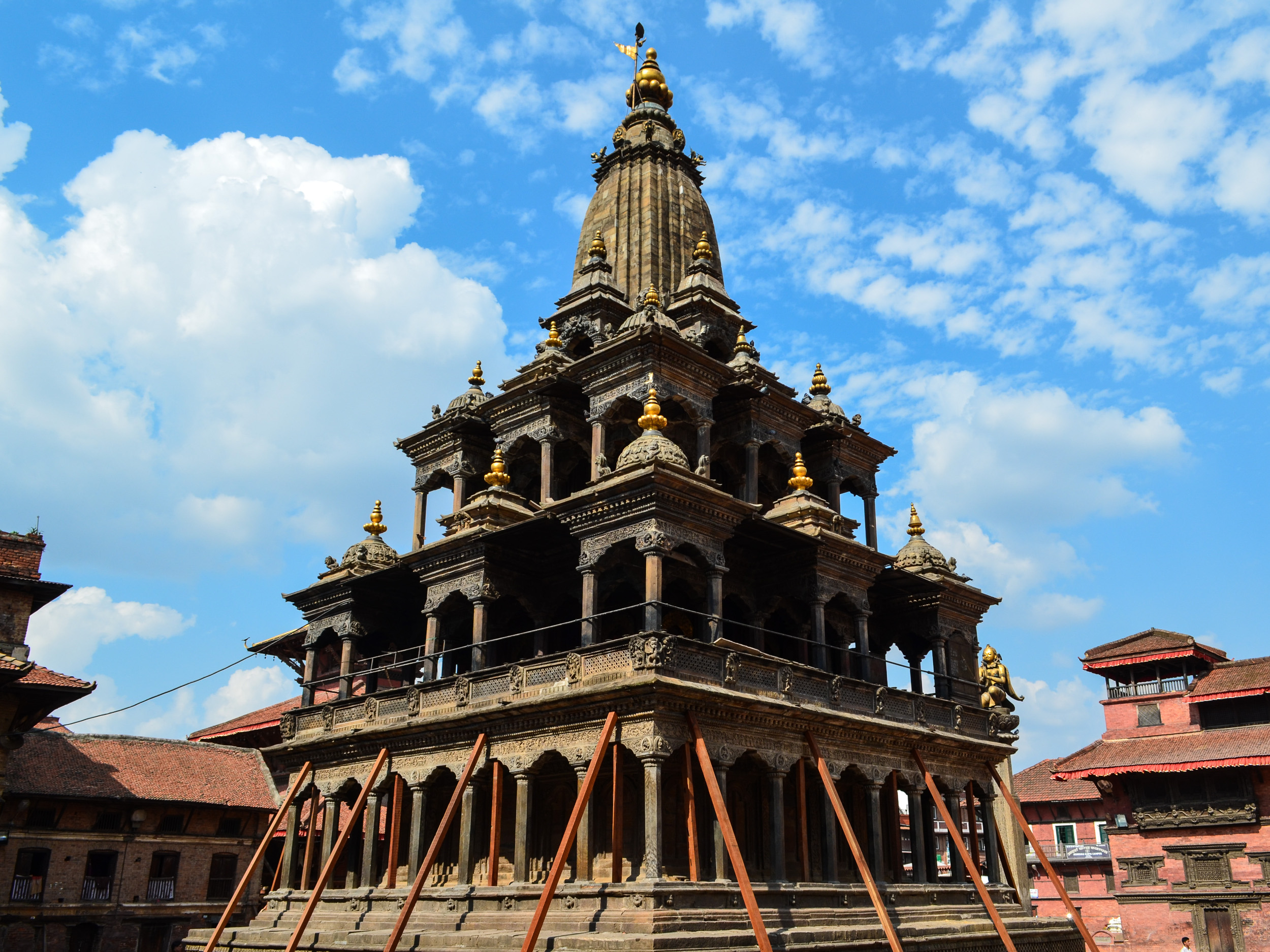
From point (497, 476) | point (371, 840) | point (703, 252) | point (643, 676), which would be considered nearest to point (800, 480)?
point (497, 476)

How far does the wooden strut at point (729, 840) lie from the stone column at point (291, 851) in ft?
48.8

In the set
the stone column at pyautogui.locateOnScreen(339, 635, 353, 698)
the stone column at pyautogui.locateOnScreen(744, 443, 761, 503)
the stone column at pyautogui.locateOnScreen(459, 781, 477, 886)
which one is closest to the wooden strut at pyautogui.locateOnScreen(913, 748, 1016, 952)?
the stone column at pyautogui.locateOnScreen(744, 443, 761, 503)

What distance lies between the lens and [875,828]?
A: 96.7 ft

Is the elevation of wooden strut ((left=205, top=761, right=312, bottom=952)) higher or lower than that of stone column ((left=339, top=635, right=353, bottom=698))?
lower

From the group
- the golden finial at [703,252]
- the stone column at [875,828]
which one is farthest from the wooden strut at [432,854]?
the golden finial at [703,252]

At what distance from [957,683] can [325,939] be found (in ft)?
68.0

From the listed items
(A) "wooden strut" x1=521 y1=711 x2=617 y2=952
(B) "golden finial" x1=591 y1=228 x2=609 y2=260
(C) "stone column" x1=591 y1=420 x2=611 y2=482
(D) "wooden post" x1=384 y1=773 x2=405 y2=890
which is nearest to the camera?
(A) "wooden strut" x1=521 y1=711 x2=617 y2=952

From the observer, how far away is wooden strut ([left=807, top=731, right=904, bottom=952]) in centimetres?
2366

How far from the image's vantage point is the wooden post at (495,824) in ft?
86.8

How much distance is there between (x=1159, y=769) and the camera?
166ft

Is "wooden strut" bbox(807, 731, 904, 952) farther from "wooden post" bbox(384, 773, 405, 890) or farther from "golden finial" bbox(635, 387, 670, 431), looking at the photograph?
"wooden post" bbox(384, 773, 405, 890)

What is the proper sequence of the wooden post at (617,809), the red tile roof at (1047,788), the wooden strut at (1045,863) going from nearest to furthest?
the wooden post at (617,809) < the wooden strut at (1045,863) < the red tile roof at (1047,788)

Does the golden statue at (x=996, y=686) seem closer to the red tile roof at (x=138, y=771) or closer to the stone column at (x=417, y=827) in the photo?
the stone column at (x=417, y=827)

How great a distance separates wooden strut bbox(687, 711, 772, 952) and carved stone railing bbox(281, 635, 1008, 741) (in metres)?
1.47
